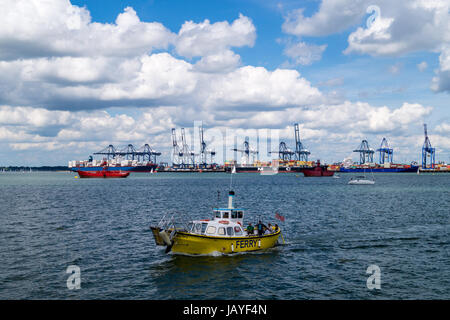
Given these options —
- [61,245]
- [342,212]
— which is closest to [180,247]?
[61,245]

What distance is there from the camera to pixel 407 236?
1538 inches

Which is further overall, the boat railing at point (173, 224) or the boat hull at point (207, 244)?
the boat railing at point (173, 224)

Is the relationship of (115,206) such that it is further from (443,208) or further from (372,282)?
(443,208)

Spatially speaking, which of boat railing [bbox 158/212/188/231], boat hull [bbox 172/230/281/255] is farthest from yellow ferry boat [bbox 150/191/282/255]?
boat railing [bbox 158/212/188/231]

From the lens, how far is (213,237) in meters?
28.8

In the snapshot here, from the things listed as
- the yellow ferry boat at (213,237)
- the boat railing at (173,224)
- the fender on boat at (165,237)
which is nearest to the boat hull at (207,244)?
the yellow ferry boat at (213,237)

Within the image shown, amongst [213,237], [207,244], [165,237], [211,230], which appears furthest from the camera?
[211,230]

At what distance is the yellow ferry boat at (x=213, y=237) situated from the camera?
2877 cm

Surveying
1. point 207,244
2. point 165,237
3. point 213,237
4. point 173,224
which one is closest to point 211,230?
point 213,237

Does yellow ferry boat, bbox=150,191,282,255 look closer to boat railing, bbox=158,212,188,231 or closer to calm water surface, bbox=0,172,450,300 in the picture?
boat railing, bbox=158,212,188,231

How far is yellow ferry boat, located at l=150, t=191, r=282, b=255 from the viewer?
28.8 m

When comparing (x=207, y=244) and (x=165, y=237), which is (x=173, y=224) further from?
(x=207, y=244)

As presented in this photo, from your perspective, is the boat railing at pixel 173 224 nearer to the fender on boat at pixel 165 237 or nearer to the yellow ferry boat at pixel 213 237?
the yellow ferry boat at pixel 213 237

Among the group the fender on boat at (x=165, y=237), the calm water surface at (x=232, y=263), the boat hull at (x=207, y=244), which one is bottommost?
the calm water surface at (x=232, y=263)
